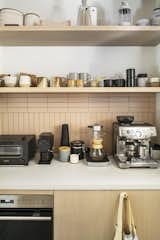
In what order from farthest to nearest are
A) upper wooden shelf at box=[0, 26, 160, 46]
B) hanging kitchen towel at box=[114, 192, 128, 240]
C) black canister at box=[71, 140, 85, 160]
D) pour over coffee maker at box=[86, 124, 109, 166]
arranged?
black canister at box=[71, 140, 85, 160] < pour over coffee maker at box=[86, 124, 109, 166] < upper wooden shelf at box=[0, 26, 160, 46] < hanging kitchen towel at box=[114, 192, 128, 240]

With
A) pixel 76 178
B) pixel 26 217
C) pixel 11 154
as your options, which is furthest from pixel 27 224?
pixel 11 154

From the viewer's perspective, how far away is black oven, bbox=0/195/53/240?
1297 mm

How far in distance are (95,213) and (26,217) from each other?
38cm

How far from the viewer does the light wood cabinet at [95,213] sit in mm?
1306

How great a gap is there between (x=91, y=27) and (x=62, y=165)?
93cm

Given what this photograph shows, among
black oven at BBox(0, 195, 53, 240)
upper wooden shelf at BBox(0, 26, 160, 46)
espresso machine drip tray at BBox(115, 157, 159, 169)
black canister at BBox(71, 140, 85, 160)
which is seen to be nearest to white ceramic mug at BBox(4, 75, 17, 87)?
upper wooden shelf at BBox(0, 26, 160, 46)

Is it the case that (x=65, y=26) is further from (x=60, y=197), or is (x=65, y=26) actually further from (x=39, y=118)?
(x=60, y=197)

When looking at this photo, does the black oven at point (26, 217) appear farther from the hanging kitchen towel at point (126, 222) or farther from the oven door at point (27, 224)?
the hanging kitchen towel at point (126, 222)

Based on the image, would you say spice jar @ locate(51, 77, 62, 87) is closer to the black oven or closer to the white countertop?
the white countertop

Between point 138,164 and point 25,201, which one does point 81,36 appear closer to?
point 138,164

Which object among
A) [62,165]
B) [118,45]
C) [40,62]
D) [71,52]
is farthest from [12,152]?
[118,45]

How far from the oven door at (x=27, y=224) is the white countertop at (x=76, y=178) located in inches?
5.7

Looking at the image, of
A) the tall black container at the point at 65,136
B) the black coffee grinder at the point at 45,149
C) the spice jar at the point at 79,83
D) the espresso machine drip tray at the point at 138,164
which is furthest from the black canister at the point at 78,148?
the spice jar at the point at 79,83

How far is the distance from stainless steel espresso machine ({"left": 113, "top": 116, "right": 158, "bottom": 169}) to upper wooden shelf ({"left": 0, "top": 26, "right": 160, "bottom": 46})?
0.58 m
